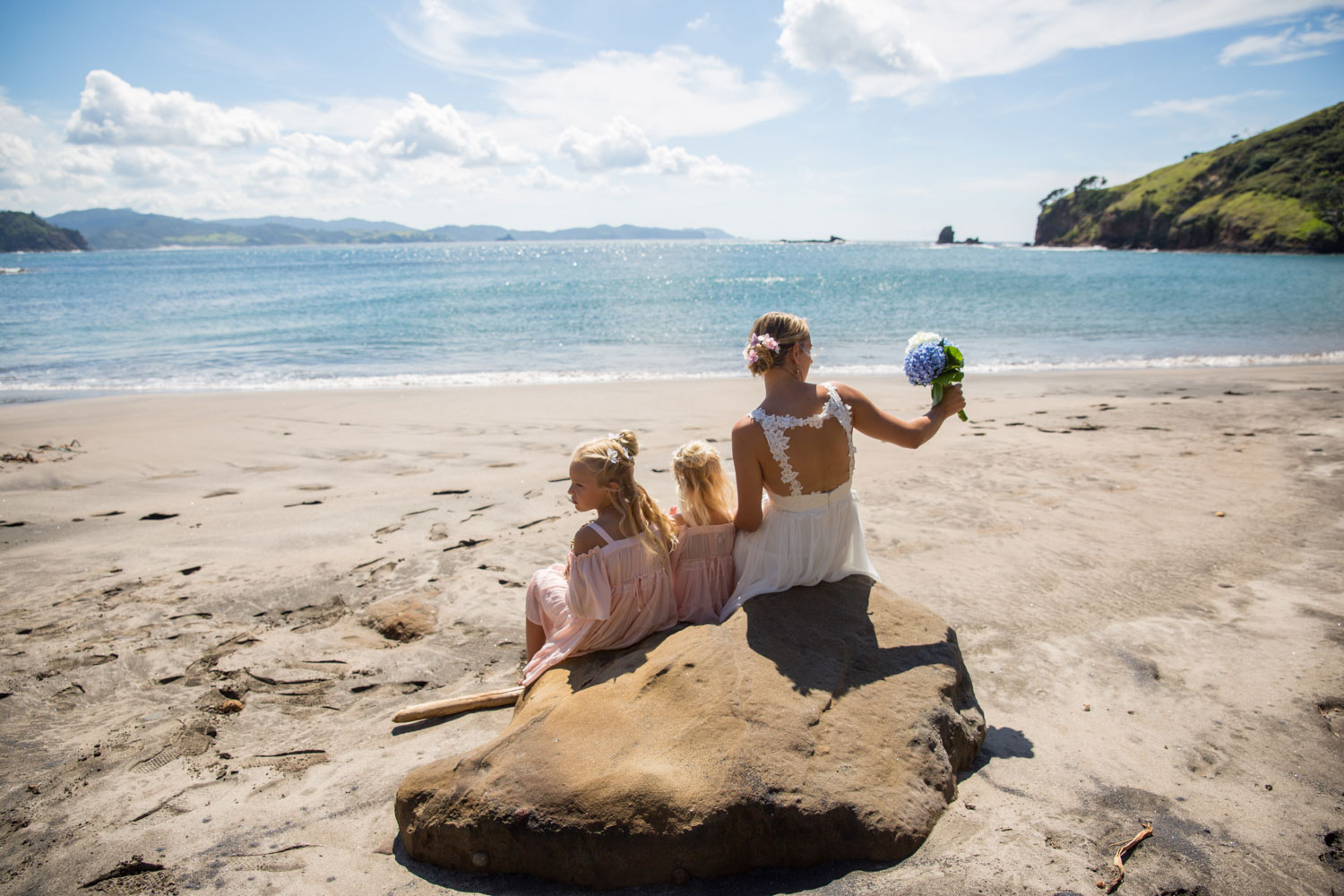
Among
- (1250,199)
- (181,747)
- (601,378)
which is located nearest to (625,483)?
(181,747)

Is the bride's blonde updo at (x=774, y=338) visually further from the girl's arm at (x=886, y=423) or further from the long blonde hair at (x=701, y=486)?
the long blonde hair at (x=701, y=486)

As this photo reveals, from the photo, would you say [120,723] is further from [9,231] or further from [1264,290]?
[9,231]

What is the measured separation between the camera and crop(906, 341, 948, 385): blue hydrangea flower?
3.67 meters

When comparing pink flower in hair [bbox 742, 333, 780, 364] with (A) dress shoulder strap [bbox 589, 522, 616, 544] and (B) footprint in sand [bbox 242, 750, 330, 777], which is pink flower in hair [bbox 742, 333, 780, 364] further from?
(B) footprint in sand [bbox 242, 750, 330, 777]

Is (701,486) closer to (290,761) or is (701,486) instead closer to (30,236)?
(290,761)

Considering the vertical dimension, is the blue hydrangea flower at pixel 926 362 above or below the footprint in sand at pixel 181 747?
above

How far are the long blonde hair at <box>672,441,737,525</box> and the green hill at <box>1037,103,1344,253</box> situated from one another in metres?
67.6

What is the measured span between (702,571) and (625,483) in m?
0.65

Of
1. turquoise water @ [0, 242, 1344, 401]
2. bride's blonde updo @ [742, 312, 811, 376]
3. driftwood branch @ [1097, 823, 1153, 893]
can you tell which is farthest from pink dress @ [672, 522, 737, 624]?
turquoise water @ [0, 242, 1344, 401]

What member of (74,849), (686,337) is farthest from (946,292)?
(74,849)

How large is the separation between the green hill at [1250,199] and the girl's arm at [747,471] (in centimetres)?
6764

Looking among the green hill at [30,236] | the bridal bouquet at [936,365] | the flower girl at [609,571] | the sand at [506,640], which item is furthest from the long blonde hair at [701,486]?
the green hill at [30,236]

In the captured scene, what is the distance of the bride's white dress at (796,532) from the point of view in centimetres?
350

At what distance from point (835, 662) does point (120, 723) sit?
3.36 meters
